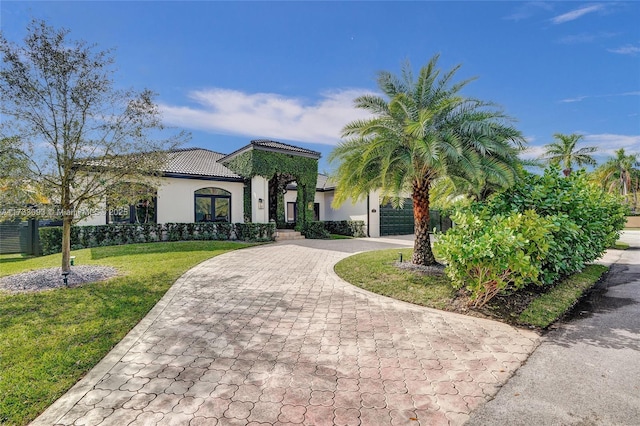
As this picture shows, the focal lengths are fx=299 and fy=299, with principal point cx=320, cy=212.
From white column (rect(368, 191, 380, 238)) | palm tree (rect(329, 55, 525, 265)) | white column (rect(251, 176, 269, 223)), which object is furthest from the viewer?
white column (rect(368, 191, 380, 238))

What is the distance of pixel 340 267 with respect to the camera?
991 cm

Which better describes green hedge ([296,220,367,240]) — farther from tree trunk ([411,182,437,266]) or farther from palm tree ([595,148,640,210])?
palm tree ([595,148,640,210])

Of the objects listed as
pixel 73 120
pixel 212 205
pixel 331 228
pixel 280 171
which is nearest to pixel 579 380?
pixel 73 120

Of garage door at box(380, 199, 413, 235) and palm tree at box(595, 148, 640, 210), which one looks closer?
garage door at box(380, 199, 413, 235)

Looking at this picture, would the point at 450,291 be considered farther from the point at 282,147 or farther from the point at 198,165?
the point at 198,165

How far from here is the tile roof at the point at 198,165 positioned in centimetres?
1790

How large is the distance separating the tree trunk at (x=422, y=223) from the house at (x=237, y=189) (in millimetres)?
11062

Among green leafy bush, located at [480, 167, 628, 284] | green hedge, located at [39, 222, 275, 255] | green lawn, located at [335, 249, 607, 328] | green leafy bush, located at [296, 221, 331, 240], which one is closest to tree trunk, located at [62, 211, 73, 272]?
green hedge, located at [39, 222, 275, 255]

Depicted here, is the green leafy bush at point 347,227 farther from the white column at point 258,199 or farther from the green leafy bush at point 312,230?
the white column at point 258,199

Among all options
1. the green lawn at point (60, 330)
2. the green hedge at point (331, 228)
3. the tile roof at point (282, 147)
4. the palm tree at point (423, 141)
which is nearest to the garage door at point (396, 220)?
the green hedge at point (331, 228)

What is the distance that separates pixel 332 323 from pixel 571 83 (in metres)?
14.9

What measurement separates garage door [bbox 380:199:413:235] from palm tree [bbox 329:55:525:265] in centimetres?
1292

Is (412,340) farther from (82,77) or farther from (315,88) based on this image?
(315,88)

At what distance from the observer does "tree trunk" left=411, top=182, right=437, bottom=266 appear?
9.40m
